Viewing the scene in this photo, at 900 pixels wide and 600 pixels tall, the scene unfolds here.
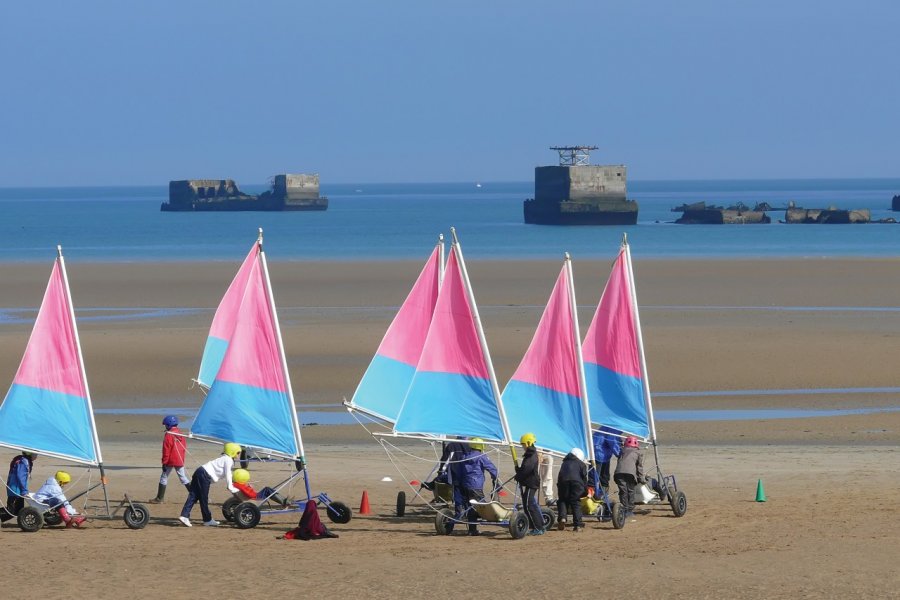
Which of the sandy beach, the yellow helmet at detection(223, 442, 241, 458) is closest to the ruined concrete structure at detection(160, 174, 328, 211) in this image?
the sandy beach

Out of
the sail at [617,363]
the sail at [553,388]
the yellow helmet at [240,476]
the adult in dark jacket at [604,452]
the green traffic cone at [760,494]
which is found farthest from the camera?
the sail at [617,363]

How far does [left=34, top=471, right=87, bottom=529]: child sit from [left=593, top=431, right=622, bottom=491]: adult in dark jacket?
6593mm

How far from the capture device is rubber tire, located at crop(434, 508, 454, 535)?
17.1m

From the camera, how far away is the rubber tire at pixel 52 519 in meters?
17.3

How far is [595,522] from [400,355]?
4113 millimetres

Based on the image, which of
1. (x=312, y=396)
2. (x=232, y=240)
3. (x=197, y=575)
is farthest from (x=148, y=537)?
(x=232, y=240)

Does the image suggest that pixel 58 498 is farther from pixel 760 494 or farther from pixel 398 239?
pixel 398 239

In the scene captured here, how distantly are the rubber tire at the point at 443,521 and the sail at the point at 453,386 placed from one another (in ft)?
3.45

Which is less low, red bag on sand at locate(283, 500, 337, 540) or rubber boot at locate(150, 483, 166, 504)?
red bag on sand at locate(283, 500, 337, 540)

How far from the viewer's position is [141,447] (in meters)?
23.2

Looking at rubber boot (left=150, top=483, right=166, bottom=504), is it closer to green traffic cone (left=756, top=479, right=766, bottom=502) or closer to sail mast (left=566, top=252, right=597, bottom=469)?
sail mast (left=566, top=252, right=597, bottom=469)

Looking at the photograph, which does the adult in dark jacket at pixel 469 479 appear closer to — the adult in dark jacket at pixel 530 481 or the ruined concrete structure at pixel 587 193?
the adult in dark jacket at pixel 530 481

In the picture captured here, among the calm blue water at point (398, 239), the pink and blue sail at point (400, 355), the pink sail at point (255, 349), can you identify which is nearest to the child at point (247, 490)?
the pink sail at point (255, 349)

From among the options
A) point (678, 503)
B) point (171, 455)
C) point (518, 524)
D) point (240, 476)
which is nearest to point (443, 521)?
point (518, 524)
